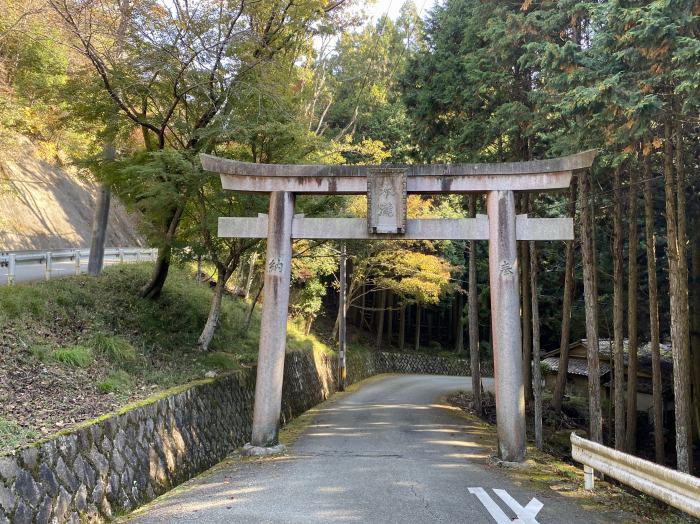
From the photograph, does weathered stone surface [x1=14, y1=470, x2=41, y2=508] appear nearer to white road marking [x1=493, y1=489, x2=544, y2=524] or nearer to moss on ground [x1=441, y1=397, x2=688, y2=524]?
white road marking [x1=493, y1=489, x2=544, y2=524]

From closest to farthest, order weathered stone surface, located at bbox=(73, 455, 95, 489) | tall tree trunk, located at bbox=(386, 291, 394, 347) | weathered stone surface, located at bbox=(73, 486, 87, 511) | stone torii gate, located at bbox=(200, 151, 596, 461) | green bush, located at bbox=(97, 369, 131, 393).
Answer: weathered stone surface, located at bbox=(73, 486, 87, 511) < weathered stone surface, located at bbox=(73, 455, 95, 489) < green bush, located at bbox=(97, 369, 131, 393) < stone torii gate, located at bbox=(200, 151, 596, 461) < tall tree trunk, located at bbox=(386, 291, 394, 347)

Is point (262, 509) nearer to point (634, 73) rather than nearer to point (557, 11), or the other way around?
point (634, 73)

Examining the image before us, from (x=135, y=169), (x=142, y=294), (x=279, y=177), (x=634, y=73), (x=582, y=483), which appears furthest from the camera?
(x=142, y=294)

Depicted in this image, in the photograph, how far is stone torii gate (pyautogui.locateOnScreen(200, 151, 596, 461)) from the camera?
8180 millimetres

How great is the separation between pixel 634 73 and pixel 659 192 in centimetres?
855

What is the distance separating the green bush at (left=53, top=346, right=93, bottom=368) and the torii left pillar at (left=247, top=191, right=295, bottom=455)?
2.75 meters

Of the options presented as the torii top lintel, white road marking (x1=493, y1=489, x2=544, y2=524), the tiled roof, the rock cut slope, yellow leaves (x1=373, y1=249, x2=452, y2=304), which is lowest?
the tiled roof

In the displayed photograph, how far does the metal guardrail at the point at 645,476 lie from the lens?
4307 millimetres

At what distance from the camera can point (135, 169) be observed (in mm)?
9844

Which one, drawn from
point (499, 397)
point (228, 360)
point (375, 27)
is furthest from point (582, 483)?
point (375, 27)

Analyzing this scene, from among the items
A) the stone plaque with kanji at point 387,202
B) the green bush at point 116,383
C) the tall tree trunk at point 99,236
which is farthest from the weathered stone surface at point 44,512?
the tall tree trunk at point 99,236

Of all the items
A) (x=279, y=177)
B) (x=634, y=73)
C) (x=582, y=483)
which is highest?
(x=634, y=73)

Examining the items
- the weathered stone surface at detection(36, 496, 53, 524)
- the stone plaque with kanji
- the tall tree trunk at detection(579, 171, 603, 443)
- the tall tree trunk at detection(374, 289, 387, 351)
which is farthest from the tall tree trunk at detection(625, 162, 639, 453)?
the tall tree trunk at detection(374, 289, 387, 351)

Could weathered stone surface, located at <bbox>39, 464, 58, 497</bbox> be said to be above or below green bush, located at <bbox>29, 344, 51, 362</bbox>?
below
